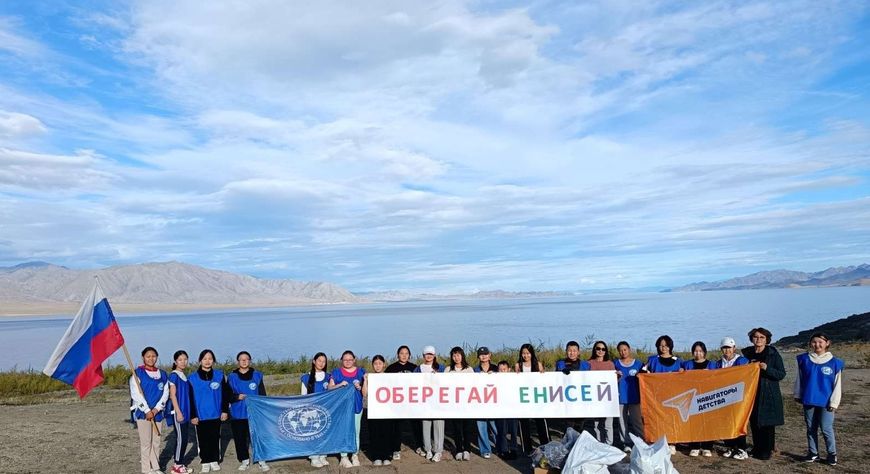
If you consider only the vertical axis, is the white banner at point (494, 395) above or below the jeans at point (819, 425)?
above

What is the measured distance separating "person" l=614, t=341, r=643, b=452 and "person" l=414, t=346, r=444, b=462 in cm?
259

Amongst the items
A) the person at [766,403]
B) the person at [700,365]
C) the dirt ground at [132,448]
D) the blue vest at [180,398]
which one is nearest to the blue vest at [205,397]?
the blue vest at [180,398]

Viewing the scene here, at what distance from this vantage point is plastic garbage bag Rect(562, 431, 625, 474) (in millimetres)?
7113

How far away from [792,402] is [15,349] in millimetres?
51780

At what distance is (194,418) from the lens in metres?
8.45

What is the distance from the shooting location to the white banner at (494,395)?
349 inches

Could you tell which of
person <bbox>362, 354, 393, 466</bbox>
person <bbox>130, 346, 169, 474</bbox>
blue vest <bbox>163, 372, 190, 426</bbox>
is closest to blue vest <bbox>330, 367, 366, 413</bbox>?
person <bbox>362, 354, 393, 466</bbox>

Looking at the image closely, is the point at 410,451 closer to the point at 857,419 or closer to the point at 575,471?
the point at 575,471

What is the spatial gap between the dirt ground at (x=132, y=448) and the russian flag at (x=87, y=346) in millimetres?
1377

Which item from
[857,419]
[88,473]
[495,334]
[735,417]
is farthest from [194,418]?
[495,334]

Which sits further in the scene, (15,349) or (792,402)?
(15,349)

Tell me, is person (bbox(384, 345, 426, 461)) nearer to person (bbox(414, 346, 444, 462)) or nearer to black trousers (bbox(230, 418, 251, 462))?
person (bbox(414, 346, 444, 462))

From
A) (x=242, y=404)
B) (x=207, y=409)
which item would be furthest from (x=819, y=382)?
(x=207, y=409)

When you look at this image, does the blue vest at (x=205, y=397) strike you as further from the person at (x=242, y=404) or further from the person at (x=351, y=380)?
the person at (x=351, y=380)
